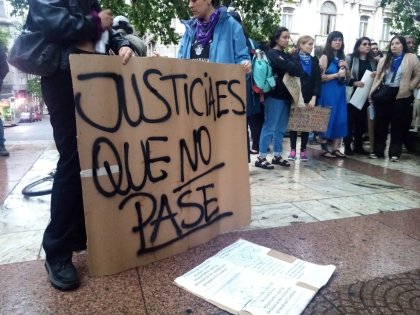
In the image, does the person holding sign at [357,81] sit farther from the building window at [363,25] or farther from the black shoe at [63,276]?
the building window at [363,25]

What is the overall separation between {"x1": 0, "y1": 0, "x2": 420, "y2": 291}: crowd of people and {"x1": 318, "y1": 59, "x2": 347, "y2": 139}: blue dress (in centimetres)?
1

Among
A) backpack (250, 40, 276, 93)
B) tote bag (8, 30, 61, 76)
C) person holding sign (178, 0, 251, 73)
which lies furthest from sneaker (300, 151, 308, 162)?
tote bag (8, 30, 61, 76)

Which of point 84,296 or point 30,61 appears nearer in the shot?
point 30,61

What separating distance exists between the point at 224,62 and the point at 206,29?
1.05ft

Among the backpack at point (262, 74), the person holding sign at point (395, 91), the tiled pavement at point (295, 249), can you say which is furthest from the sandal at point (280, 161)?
the person holding sign at point (395, 91)

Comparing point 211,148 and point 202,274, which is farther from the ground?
point 211,148

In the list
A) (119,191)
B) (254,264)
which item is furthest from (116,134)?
(254,264)

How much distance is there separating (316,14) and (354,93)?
25527 millimetres

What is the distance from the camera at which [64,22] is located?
169 cm

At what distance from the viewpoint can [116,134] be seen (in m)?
1.95

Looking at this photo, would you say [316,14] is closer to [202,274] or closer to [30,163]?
[30,163]

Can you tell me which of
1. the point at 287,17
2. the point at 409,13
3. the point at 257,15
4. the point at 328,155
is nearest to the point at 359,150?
the point at 328,155

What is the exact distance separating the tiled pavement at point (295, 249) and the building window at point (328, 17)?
89.9 feet

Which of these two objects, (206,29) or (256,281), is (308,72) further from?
(256,281)
